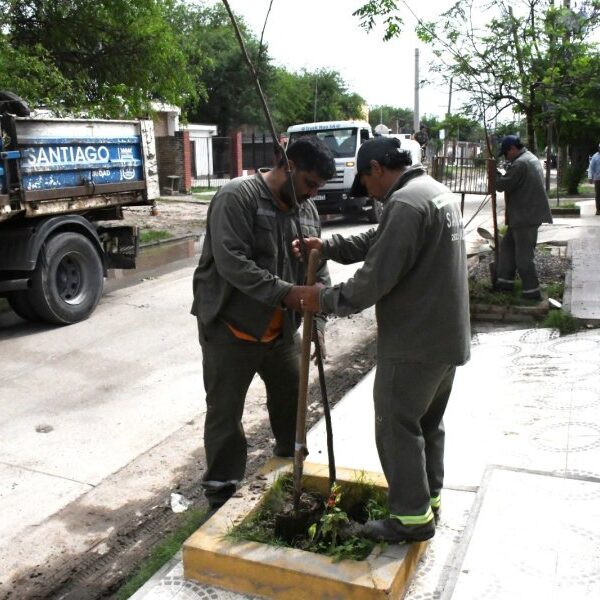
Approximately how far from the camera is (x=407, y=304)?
294 centimetres

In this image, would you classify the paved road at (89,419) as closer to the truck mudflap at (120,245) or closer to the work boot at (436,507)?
the truck mudflap at (120,245)

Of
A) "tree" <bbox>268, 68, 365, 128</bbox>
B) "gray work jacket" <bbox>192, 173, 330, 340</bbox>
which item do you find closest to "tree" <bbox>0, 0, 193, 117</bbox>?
"gray work jacket" <bbox>192, 173, 330, 340</bbox>

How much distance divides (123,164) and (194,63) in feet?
30.8

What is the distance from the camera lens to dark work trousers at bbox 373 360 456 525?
2.95 m

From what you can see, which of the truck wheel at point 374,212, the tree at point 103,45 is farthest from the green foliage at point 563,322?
the truck wheel at point 374,212

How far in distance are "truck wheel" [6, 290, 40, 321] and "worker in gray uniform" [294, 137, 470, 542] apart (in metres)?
5.53

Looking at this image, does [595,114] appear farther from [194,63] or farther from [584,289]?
[194,63]

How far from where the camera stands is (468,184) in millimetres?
11109

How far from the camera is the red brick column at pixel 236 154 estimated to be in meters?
31.6

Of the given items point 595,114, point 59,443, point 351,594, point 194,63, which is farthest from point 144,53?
point 351,594

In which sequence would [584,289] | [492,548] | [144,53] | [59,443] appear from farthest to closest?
[144,53]
[584,289]
[59,443]
[492,548]

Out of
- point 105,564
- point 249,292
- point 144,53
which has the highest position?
point 144,53

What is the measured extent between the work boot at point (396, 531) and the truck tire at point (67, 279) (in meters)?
5.59

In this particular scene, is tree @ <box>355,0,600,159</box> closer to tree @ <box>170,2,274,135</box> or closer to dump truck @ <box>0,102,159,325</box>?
dump truck @ <box>0,102,159,325</box>
